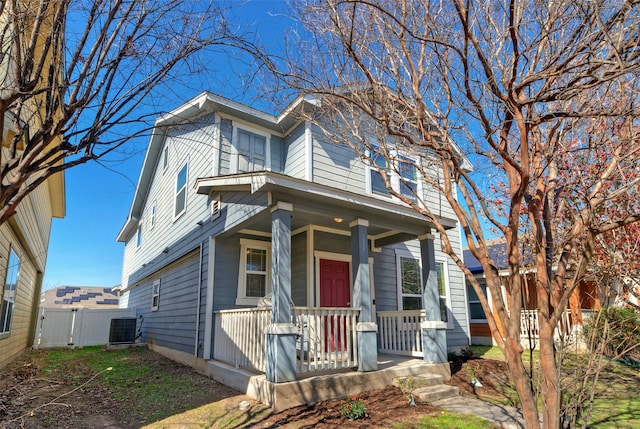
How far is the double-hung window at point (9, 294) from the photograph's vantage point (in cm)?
728

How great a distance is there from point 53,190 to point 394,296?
39.2 ft

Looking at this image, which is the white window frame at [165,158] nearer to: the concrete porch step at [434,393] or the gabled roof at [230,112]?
the gabled roof at [230,112]

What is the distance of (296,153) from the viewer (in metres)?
9.35

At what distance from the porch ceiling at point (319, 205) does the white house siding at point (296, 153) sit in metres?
1.52

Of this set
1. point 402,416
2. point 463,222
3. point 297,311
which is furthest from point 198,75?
point 402,416

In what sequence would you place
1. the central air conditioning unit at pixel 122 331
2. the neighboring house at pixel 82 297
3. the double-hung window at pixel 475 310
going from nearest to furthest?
the central air conditioning unit at pixel 122 331 → the double-hung window at pixel 475 310 → the neighboring house at pixel 82 297

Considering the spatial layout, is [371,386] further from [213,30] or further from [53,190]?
[53,190]

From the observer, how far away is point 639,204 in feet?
18.4

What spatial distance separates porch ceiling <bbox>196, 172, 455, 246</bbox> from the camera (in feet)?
20.0

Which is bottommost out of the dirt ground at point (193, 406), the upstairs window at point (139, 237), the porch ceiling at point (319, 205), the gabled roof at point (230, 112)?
the dirt ground at point (193, 406)

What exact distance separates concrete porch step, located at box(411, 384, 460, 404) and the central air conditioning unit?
9.78 metres

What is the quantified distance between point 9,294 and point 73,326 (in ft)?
25.6

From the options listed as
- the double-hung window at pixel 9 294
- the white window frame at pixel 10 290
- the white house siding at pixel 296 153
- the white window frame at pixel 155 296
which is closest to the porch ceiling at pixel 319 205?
the white house siding at pixel 296 153

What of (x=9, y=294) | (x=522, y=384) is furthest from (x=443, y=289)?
(x=9, y=294)
